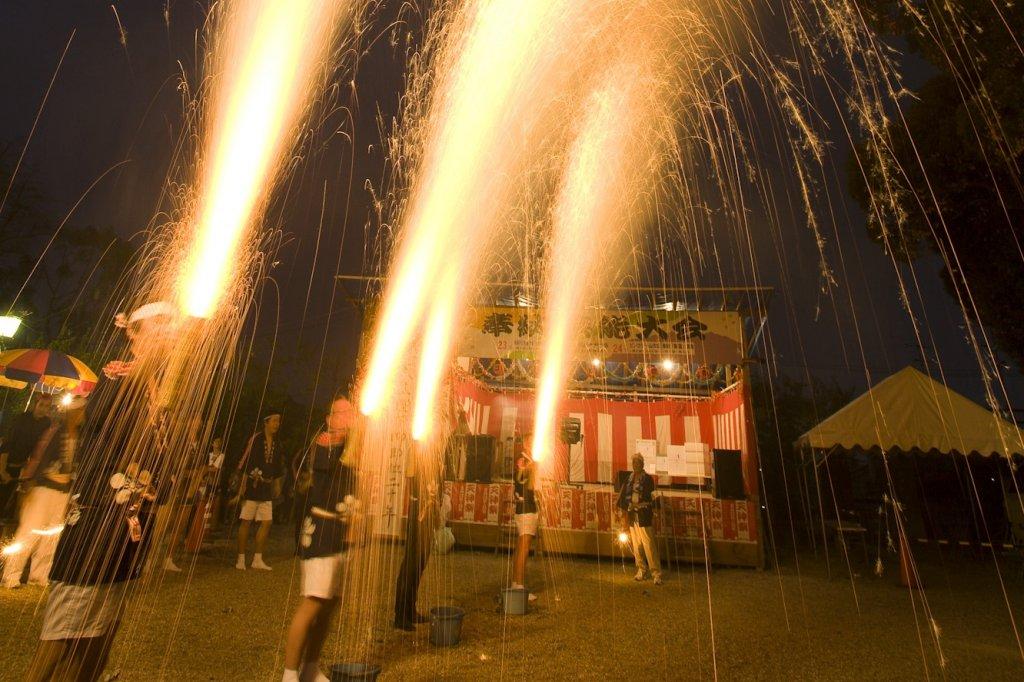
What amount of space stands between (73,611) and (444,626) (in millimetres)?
3140

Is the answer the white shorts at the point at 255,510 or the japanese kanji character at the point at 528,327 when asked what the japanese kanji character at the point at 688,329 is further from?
the white shorts at the point at 255,510

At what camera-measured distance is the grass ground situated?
15.7 ft

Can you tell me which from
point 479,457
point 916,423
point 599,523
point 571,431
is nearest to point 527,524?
point 599,523

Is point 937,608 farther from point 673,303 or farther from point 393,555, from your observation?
point 393,555

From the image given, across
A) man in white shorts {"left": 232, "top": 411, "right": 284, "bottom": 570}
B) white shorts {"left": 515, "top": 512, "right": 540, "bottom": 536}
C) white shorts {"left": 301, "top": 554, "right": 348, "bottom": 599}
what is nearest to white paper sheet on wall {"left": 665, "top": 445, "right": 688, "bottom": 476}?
white shorts {"left": 515, "top": 512, "right": 540, "bottom": 536}

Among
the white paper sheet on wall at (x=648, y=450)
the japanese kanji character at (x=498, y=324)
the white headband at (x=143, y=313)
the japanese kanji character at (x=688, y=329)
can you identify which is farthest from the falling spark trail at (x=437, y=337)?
the white headband at (x=143, y=313)

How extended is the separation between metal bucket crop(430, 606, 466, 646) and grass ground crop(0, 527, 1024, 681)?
114 mm

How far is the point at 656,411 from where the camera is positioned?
1644cm

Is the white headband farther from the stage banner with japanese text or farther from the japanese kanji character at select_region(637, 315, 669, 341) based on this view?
the japanese kanji character at select_region(637, 315, 669, 341)

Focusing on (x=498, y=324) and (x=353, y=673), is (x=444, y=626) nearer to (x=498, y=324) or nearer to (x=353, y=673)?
(x=353, y=673)

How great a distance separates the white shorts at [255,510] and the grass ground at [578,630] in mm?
743

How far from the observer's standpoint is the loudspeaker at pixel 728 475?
37.2 ft

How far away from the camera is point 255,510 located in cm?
814

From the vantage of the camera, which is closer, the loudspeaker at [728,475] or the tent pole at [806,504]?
the loudspeaker at [728,475]
